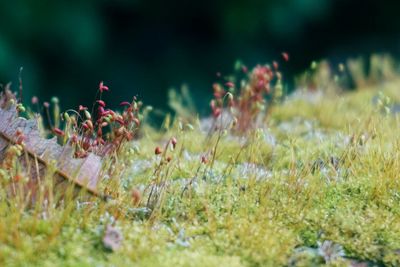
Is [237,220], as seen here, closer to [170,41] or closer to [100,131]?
[100,131]

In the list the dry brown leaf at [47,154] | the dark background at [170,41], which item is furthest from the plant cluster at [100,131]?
the dark background at [170,41]

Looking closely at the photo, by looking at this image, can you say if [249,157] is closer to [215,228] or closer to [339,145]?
[215,228]

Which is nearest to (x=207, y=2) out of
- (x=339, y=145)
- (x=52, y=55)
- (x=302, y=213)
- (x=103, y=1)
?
(x=103, y=1)

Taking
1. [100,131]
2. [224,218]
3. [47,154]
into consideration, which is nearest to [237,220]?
[224,218]

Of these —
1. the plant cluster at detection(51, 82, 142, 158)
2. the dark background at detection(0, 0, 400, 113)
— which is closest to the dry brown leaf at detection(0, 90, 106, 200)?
the plant cluster at detection(51, 82, 142, 158)

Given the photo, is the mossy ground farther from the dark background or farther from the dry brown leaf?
the dark background

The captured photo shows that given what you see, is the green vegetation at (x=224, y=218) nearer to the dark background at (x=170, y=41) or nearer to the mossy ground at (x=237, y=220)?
the mossy ground at (x=237, y=220)

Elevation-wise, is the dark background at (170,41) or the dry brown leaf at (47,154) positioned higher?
the dark background at (170,41)
